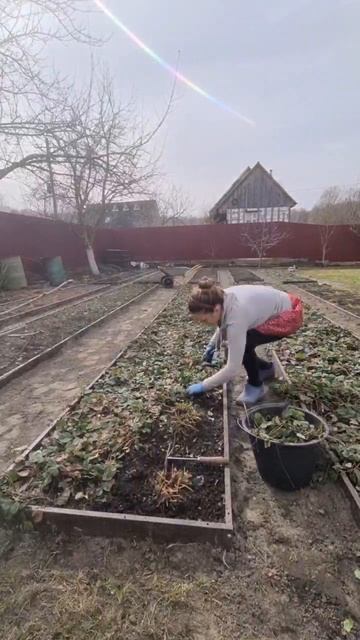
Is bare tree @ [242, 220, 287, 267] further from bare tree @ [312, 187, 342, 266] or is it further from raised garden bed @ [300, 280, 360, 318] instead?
raised garden bed @ [300, 280, 360, 318]

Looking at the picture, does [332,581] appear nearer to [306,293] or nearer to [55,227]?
[306,293]

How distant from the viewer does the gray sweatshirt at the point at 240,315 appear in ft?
6.98

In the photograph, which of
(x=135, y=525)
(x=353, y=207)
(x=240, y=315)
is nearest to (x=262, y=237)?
(x=353, y=207)

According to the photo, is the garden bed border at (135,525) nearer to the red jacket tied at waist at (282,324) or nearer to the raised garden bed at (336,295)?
the red jacket tied at waist at (282,324)

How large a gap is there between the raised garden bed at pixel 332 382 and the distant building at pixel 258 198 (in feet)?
64.0

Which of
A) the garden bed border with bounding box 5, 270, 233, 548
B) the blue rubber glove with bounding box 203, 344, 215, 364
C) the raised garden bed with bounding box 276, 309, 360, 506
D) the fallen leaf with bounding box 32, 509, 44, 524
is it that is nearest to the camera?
the garden bed border with bounding box 5, 270, 233, 548

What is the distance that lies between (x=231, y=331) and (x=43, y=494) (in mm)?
1432

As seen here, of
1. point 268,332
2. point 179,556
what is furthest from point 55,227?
point 179,556

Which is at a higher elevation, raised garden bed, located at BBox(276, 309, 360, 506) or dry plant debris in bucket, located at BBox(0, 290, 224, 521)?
raised garden bed, located at BBox(276, 309, 360, 506)

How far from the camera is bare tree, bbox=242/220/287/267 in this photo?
16969 millimetres

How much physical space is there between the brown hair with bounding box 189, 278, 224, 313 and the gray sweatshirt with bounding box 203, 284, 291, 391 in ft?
0.27

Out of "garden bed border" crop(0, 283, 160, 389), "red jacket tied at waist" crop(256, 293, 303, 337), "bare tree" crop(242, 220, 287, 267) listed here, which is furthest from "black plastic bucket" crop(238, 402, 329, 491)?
"bare tree" crop(242, 220, 287, 267)

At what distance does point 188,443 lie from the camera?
2248 mm

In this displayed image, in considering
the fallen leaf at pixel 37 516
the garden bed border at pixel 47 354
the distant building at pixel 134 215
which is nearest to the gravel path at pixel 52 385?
the garden bed border at pixel 47 354
